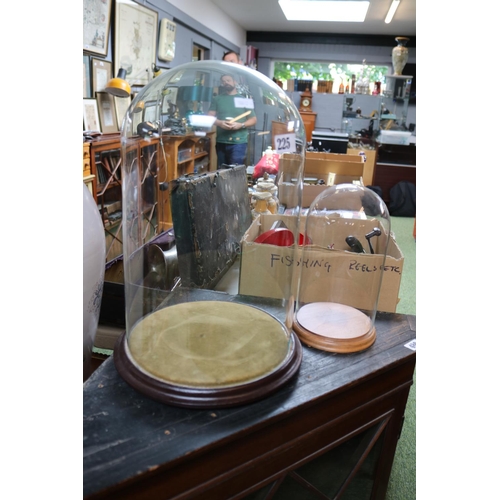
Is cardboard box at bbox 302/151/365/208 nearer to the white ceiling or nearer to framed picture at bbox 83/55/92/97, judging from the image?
framed picture at bbox 83/55/92/97

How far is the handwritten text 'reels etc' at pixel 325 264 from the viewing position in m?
1.13

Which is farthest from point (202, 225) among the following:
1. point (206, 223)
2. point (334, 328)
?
point (334, 328)

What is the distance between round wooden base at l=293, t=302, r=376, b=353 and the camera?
0.93 metres

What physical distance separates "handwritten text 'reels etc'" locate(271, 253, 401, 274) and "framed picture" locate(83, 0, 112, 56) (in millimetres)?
2747

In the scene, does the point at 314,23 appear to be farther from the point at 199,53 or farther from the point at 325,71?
the point at 199,53

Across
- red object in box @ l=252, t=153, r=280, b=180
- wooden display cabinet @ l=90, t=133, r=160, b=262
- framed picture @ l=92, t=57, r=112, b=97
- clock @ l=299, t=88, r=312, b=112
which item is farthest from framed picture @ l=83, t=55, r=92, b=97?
clock @ l=299, t=88, r=312, b=112

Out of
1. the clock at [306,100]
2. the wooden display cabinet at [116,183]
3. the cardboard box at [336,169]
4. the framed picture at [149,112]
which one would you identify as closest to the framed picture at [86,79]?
the wooden display cabinet at [116,183]

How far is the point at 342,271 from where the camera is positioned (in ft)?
3.81

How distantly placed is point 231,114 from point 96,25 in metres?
2.75

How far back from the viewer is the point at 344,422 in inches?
34.5

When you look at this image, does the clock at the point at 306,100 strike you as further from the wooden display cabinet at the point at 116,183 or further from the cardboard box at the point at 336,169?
the wooden display cabinet at the point at 116,183

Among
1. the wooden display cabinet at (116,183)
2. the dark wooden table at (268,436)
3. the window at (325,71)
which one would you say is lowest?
the dark wooden table at (268,436)

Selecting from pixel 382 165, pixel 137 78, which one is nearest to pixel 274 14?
pixel 382 165

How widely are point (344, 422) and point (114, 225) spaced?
236 cm
